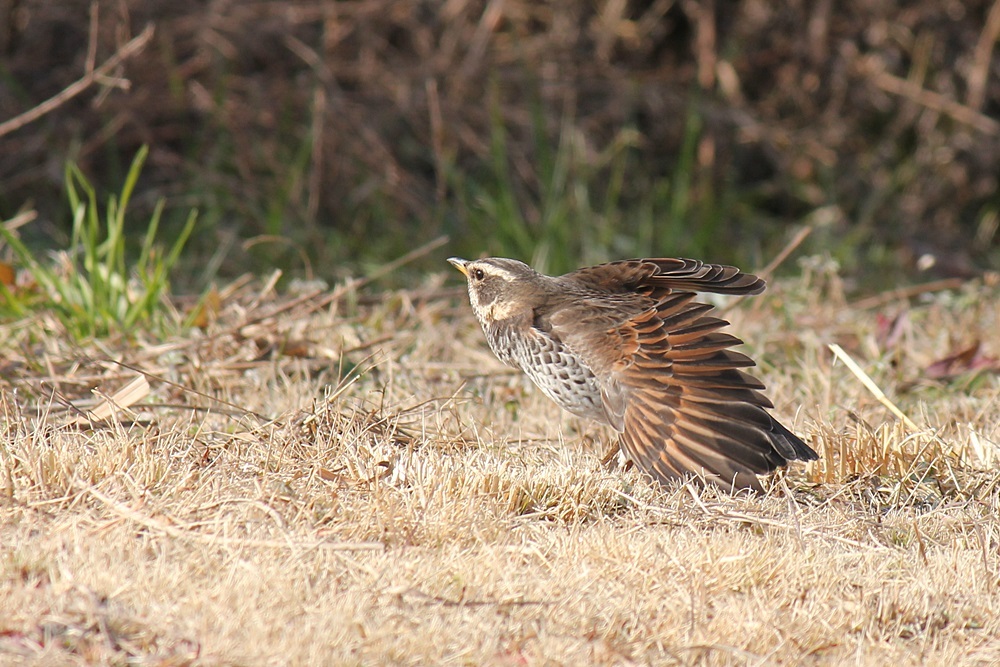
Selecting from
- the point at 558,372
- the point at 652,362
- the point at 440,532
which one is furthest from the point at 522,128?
the point at 440,532

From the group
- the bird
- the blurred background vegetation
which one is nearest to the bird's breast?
the bird

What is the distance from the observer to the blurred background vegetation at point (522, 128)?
7.13 meters

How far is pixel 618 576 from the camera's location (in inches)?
117

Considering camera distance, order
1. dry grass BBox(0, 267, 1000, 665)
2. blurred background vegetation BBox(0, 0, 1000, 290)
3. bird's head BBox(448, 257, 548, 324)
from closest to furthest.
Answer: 1. dry grass BBox(0, 267, 1000, 665)
2. bird's head BBox(448, 257, 548, 324)
3. blurred background vegetation BBox(0, 0, 1000, 290)

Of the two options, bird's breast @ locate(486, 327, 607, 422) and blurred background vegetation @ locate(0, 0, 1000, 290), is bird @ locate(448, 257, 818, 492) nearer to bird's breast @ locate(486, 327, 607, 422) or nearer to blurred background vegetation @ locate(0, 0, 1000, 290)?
bird's breast @ locate(486, 327, 607, 422)

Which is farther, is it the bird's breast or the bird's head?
the bird's head

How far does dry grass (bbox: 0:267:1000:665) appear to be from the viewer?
2621 millimetres

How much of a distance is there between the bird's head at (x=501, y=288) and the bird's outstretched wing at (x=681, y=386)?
140 millimetres

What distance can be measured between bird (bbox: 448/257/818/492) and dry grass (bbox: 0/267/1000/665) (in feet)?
0.40

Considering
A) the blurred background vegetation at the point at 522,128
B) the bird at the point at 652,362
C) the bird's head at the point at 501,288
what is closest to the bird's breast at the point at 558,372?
the bird at the point at 652,362

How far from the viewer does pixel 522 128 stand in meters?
7.97

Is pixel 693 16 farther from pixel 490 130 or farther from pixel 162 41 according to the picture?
pixel 162 41

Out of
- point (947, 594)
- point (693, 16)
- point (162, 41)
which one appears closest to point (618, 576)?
point (947, 594)

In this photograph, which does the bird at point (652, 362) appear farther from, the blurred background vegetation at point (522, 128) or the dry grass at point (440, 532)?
the blurred background vegetation at point (522, 128)
